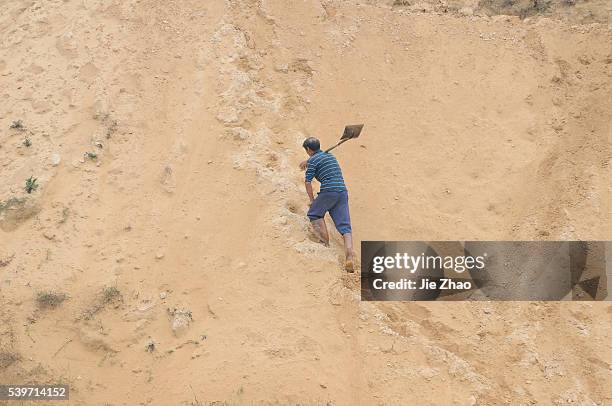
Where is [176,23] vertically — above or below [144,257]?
above

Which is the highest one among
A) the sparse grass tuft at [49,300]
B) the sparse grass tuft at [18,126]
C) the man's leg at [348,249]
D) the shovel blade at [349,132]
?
the sparse grass tuft at [18,126]

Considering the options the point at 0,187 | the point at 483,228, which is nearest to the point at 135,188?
the point at 0,187

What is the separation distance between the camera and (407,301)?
495 cm

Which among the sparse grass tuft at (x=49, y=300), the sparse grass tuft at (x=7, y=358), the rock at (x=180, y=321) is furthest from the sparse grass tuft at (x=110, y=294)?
the sparse grass tuft at (x=7, y=358)

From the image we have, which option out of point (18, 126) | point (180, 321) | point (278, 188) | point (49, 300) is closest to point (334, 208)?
point (278, 188)

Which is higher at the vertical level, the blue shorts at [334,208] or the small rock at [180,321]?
the blue shorts at [334,208]

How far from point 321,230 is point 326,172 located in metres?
0.48

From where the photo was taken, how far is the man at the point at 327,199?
499 centimetres

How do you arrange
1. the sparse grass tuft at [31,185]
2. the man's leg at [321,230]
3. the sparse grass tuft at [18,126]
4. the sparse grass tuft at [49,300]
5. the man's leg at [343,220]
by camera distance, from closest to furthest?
the sparse grass tuft at [49,300] < the man's leg at [343,220] < the man's leg at [321,230] < the sparse grass tuft at [31,185] < the sparse grass tuft at [18,126]

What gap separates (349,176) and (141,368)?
8.69 feet

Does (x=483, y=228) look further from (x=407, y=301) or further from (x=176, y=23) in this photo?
(x=176, y=23)

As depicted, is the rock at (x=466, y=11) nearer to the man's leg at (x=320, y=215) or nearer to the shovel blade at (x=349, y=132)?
the shovel blade at (x=349, y=132)

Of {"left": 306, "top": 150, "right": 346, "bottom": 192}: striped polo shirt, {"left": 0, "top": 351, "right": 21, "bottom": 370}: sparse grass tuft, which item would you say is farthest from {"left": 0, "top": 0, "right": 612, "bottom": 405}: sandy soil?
{"left": 306, "top": 150, "right": 346, "bottom": 192}: striped polo shirt

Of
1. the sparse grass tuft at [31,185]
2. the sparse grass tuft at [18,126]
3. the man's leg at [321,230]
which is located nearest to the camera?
the man's leg at [321,230]
